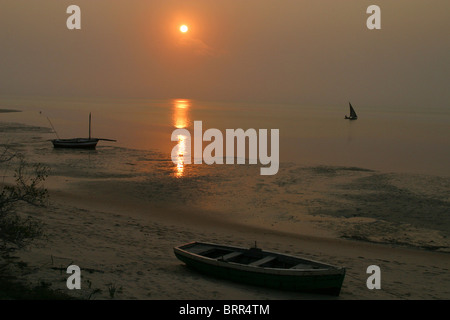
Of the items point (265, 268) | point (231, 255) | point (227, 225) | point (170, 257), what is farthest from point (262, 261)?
point (227, 225)

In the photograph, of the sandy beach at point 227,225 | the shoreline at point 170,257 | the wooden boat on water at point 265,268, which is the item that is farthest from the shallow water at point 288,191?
the wooden boat on water at point 265,268

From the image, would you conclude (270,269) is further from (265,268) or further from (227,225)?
(227,225)

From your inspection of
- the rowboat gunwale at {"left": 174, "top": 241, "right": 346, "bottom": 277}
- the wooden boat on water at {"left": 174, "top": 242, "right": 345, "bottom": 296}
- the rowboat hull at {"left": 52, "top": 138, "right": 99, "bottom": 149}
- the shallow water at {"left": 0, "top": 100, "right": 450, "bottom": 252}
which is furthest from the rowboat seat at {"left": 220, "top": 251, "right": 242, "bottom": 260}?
the rowboat hull at {"left": 52, "top": 138, "right": 99, "bottom": 149}

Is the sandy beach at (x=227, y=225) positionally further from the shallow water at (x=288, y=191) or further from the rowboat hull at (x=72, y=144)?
the rowboat hull at (x=72, y=144)

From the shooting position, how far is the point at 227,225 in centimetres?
2062

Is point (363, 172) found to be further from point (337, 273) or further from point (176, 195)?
point (337, 273)

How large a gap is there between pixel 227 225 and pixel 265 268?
919cm

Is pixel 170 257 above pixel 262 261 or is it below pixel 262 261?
below

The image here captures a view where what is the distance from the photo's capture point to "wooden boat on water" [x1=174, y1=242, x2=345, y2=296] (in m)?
11.2

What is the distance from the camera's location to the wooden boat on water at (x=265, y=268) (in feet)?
36.9

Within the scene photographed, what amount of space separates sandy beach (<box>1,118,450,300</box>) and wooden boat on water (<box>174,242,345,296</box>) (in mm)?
260

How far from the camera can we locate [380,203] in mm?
24703

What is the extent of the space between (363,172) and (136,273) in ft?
92.6
